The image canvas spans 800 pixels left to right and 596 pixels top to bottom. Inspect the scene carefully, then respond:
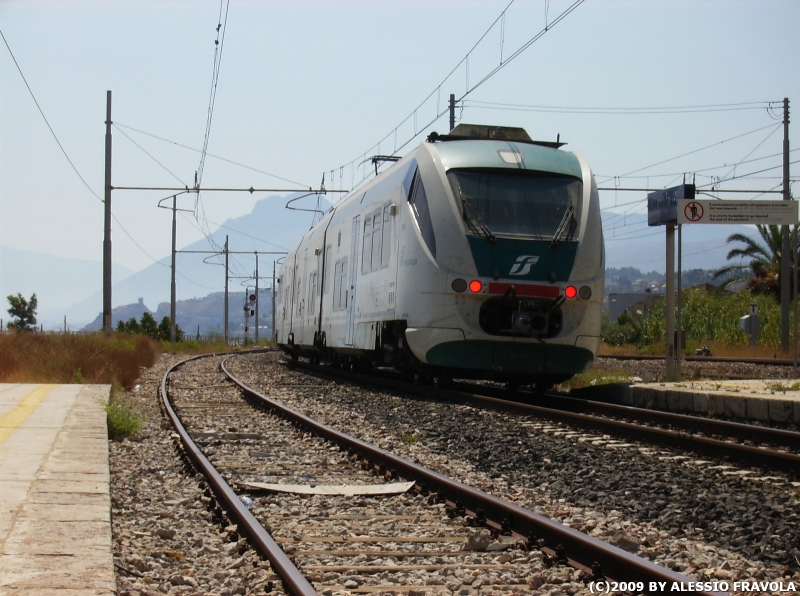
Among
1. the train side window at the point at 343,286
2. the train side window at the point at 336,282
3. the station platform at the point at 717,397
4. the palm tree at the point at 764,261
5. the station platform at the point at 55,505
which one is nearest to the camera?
the station platform at the point at 55,505

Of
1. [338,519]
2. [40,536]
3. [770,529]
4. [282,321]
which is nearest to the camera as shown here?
[40,536]

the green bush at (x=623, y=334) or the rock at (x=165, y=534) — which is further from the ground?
the green bush at (x=623, y=334)

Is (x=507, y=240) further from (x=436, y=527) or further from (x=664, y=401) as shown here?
(x=436, y=527)

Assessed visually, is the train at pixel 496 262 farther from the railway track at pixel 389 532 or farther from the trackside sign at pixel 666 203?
the railway track at pixel 389 532

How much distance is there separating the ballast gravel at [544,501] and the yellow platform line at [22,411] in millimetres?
974

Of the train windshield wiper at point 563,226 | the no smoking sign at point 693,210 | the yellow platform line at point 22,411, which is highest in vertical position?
the no smoking sign at point 693,210

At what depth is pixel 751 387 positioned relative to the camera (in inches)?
487

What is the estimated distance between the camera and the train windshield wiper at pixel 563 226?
1203 centimetres

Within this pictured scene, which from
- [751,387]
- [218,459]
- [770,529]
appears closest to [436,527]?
[770,529]

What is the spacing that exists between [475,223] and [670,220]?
13.8 feet

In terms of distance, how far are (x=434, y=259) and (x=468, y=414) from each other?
215 cm

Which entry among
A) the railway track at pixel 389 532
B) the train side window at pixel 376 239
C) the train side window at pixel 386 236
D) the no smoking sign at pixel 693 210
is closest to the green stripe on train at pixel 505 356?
the train side window at pixel 386 236

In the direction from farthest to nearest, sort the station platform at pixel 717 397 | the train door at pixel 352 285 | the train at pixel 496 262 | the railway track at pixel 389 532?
the train door at pixel 352 285
the train at pixel 496 262
the station platform at pixel 717 397
the railway track at pixel 389 532

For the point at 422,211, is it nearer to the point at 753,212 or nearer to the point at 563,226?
the point at 563,226
